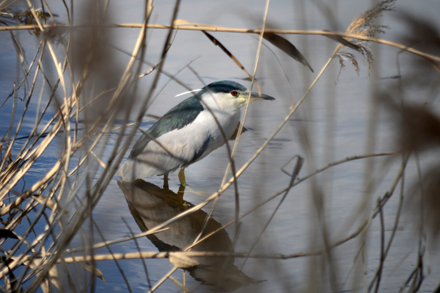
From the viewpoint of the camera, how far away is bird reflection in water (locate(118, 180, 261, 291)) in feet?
5.66

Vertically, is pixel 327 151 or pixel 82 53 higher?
pixel 82 53

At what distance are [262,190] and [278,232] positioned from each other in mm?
1522

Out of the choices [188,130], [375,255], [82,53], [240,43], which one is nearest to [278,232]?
[375,255]

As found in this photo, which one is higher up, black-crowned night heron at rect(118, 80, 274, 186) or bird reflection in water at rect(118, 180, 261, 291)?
black-crowned night heron at rect(118, 80, 274, 186)

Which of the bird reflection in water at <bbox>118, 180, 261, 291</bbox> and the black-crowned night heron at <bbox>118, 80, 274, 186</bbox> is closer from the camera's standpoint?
the bird reflection in water at <bbox>118, 180, 261, 291</bbox>

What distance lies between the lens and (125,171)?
2994 millimetres

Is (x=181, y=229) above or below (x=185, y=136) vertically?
below

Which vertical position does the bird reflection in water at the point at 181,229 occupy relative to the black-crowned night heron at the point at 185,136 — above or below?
below

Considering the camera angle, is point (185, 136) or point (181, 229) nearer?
point (181, 229)

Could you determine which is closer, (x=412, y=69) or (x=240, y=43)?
(x=412, y=69)

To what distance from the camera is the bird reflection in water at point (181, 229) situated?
67.9 inches

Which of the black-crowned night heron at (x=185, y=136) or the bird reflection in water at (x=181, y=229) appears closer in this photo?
the bird reflection in water at (x=181, y=229)

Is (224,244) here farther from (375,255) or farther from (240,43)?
(240,43)

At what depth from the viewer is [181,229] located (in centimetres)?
235
